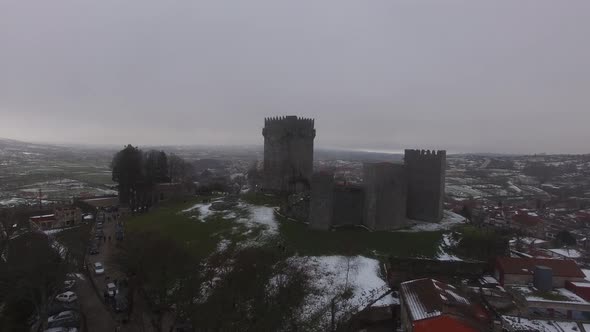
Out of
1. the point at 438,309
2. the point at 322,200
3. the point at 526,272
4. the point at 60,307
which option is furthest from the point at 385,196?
the point at 60,307

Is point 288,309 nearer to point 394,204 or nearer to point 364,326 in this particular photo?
point 364,326

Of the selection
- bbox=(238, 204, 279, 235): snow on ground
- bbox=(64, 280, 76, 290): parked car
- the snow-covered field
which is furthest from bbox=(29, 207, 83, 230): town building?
bbox=(238, 204, 279, 235): snow on ground

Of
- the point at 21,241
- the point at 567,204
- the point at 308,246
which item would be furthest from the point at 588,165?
the point at 21,241

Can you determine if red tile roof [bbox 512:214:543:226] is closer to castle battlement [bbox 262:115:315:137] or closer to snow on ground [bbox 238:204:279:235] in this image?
castle battlement [bbox 262:115:315:137]

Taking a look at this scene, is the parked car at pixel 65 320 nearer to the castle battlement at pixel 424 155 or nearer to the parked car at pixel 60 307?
the parked car at pixel 60 307

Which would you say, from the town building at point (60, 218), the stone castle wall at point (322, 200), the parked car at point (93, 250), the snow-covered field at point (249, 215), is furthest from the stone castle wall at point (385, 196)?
the town building at point (60, 218)

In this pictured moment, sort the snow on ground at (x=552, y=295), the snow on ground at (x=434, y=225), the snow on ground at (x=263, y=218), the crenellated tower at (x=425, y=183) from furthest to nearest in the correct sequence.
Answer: the crenellated tower at (x=425, y=183)
the snow on ground at (x=263, y=218)
the snow on ground at (x=434, y=225)
the snow on ground at (x=552, y=295)
